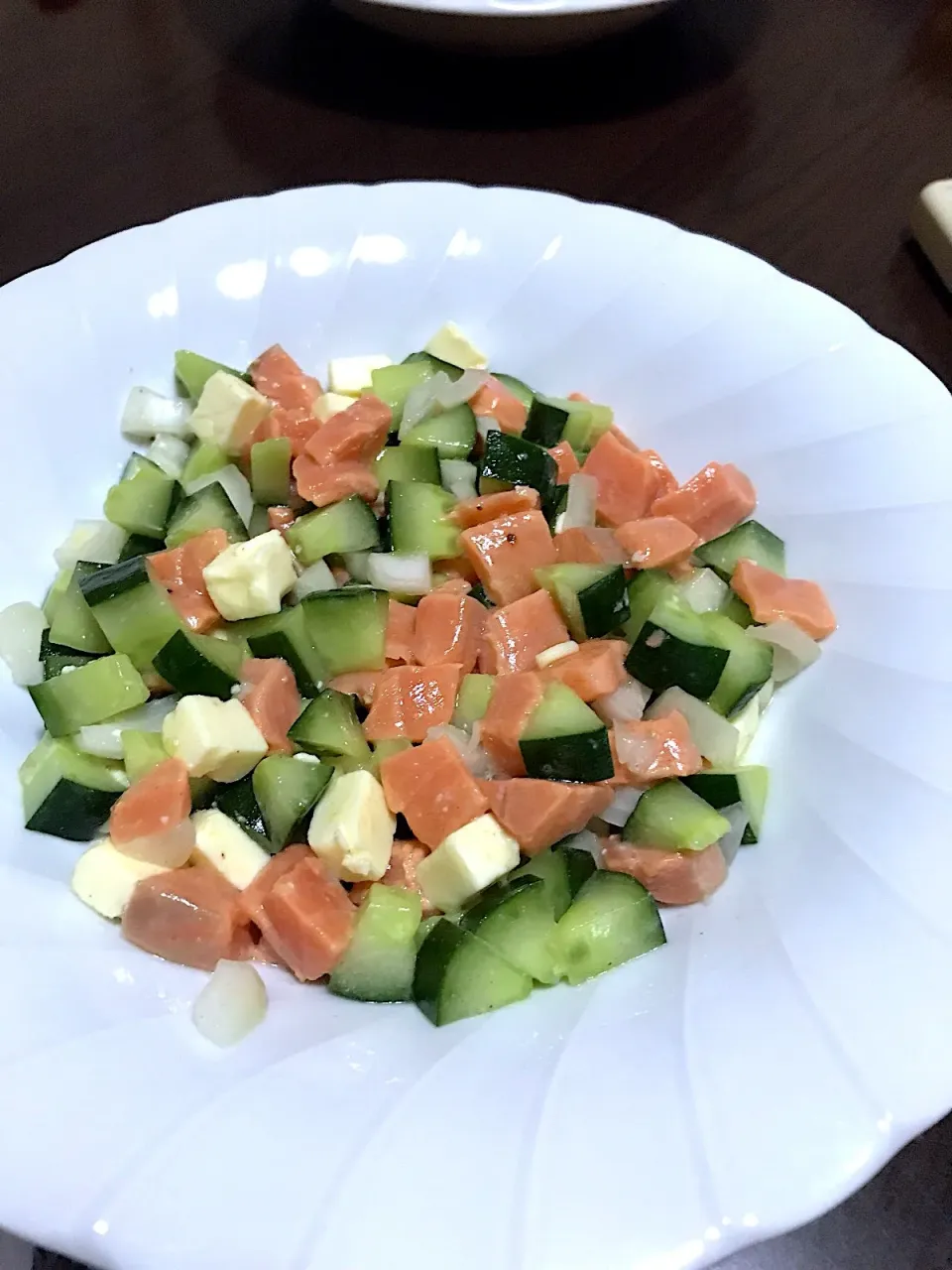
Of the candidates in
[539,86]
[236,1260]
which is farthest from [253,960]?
[539,86]

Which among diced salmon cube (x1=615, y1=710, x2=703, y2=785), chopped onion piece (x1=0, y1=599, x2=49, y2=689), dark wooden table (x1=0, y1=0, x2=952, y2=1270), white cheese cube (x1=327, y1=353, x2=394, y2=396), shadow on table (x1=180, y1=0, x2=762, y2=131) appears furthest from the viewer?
shadow on table (x1=180, y1=0, x2=762, y2=131)

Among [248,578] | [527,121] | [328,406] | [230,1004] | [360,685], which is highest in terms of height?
[527,121]

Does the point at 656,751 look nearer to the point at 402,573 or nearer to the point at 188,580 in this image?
the point at 402,573

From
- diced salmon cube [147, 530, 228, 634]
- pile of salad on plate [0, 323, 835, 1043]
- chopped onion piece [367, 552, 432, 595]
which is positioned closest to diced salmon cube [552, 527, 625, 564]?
pile of salad on plate [0, 323, 835, 1043]

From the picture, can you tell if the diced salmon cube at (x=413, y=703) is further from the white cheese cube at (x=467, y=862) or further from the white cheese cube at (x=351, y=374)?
the white cheese cube at (x=351, y=374)

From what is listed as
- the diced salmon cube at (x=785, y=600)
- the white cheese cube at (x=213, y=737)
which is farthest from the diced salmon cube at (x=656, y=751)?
the white cheese cube at (x=213, y=737)

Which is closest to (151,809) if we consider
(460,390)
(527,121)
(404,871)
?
(404,871)

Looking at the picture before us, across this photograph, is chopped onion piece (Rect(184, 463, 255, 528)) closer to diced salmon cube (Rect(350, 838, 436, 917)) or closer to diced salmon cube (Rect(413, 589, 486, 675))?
diced salmon cube (Rect(413, 589, 486, 675))
